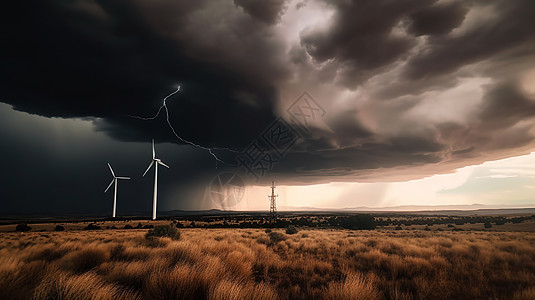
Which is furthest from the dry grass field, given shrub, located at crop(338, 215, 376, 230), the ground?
shrub, located at crop(338, 215, 376, 230)

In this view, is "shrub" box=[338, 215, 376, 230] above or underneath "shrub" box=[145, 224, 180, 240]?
underneath

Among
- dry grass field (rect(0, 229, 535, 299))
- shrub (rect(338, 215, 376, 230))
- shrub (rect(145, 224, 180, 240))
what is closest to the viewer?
dry grass field (rect(0, 229, 535, 299))

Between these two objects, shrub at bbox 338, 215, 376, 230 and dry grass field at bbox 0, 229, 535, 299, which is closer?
dry grass field at bbox 0, 229, 535, 299

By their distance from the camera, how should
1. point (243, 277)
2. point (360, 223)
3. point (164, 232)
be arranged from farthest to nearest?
1. point (360, 223)
2. point (164, 232)
3. point (243, 277)

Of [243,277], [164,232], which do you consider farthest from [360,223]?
[243,277]

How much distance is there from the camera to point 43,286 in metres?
4.59

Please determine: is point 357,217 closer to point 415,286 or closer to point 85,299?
point 415,286

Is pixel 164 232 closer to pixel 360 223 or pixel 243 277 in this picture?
pixel 243 277

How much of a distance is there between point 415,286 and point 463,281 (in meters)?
2.24

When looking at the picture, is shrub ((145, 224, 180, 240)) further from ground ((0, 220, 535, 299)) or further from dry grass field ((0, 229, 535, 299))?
dry grass field ((0, 229, 535, 299))

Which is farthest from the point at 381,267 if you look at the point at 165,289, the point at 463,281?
the point at 165,289

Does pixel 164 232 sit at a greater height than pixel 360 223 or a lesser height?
greater

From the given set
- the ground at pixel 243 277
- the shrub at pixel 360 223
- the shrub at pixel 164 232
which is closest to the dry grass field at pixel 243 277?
the ground at pixel 243 277

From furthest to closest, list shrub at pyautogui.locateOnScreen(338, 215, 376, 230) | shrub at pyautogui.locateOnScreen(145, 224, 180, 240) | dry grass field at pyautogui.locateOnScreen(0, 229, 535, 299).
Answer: shrub at pyautogui.locateOnScreen(338, 215, 376, 230) → shrub at pyautogui.locateOnScreen(145, 224, 180, 240) → dry grass field at pyautogui.locateOnScreen(0, 229, 535, 299)
